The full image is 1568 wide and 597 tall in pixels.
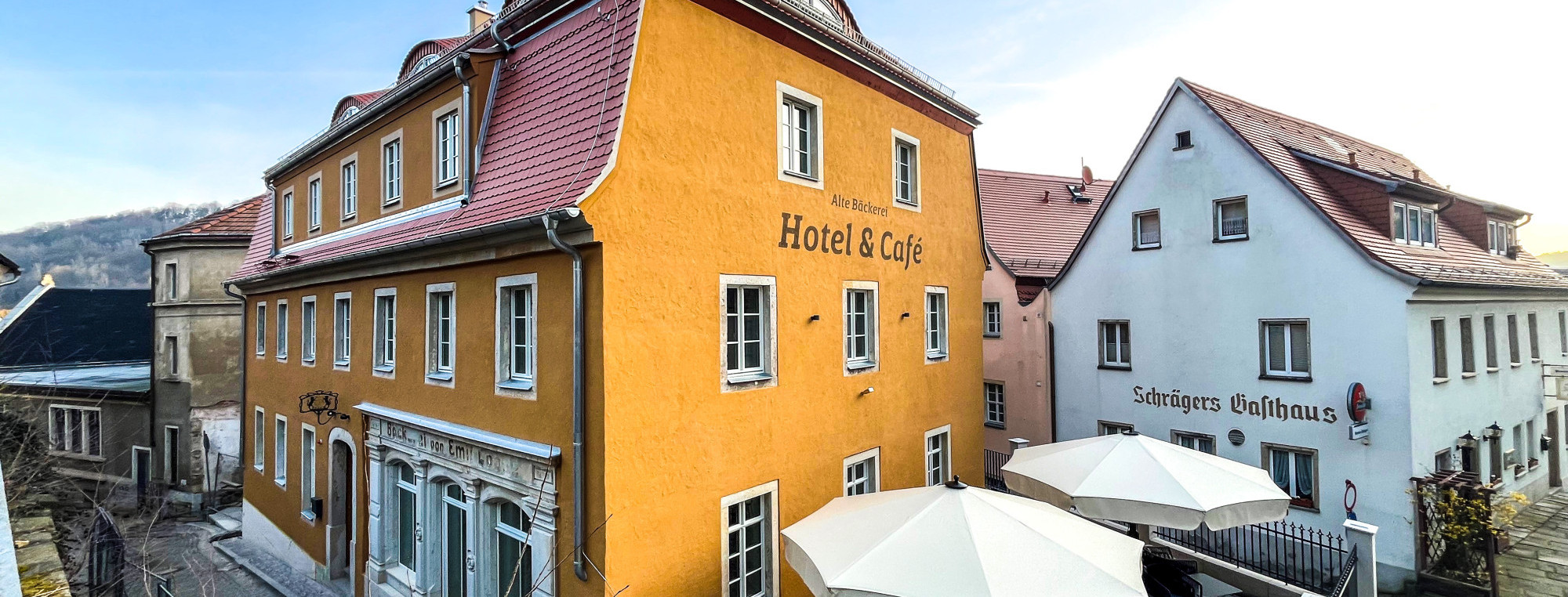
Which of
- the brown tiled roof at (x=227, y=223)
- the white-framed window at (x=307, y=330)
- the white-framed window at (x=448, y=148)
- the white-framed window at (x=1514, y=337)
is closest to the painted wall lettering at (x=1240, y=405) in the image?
the white-framed window at (x=1514, y=337)

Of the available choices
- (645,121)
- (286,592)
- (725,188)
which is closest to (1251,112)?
(725,188)

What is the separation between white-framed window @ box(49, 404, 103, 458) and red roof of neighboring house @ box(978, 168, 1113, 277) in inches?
1209

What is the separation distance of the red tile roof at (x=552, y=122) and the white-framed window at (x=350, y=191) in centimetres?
306

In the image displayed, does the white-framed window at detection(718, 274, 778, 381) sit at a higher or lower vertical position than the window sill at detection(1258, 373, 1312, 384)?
higher

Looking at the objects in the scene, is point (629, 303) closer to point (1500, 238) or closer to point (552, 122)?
point (552, 122)

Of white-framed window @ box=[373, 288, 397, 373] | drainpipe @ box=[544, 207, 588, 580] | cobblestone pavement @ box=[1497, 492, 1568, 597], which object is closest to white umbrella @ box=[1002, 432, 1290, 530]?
drainpipe @ box=[544, 207, 588, 580]

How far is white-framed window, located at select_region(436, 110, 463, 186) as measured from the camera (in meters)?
9.45

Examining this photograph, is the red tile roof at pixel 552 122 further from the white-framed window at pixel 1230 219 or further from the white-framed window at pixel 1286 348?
the white-framed window at pixel 1286 348

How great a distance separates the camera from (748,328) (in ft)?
29.5

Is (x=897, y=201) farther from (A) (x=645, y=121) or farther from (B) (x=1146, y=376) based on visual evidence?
(B) (x=1146, y=376)

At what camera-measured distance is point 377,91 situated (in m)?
15.3

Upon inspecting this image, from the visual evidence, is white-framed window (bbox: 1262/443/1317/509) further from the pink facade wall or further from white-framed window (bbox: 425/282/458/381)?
white-framed window (bbox: 425/282/458/381)

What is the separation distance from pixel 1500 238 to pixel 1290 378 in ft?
28.5

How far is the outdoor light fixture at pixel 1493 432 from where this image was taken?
14.3 metres
